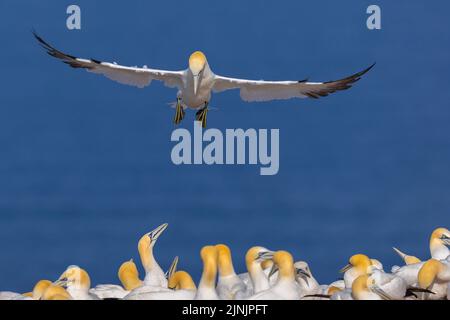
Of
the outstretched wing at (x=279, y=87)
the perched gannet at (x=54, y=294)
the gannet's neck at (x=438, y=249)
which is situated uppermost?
the outstretched wing at (x=279, y=87)

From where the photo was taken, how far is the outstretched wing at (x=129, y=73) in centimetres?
1798

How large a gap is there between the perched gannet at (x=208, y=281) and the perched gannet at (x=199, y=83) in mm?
4397

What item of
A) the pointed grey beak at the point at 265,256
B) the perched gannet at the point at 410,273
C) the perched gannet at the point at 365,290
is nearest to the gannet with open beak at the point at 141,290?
the pointed grey beak at the point at 265,256

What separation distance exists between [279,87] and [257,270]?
5066 millimetres

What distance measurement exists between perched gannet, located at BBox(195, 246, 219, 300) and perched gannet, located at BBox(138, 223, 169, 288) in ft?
3.46

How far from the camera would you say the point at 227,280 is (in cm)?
1409

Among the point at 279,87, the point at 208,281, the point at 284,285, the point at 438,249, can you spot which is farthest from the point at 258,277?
the point at 279,87

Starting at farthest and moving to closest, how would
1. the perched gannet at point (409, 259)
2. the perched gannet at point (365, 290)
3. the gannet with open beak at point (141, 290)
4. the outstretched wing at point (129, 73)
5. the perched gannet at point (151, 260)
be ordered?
the outstretched wing at point (129, 73) → the perched gannet at point (409, 259) → the perched gannet at point (151, 260) → the gannet with open beak at point (141, 290) → the perched gannet at point (365, 290)

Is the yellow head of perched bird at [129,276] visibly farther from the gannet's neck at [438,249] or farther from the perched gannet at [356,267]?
the gannet's neck at [438,249]

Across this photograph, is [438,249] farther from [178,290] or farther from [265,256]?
[178,290]

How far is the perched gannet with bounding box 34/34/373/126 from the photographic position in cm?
1800
